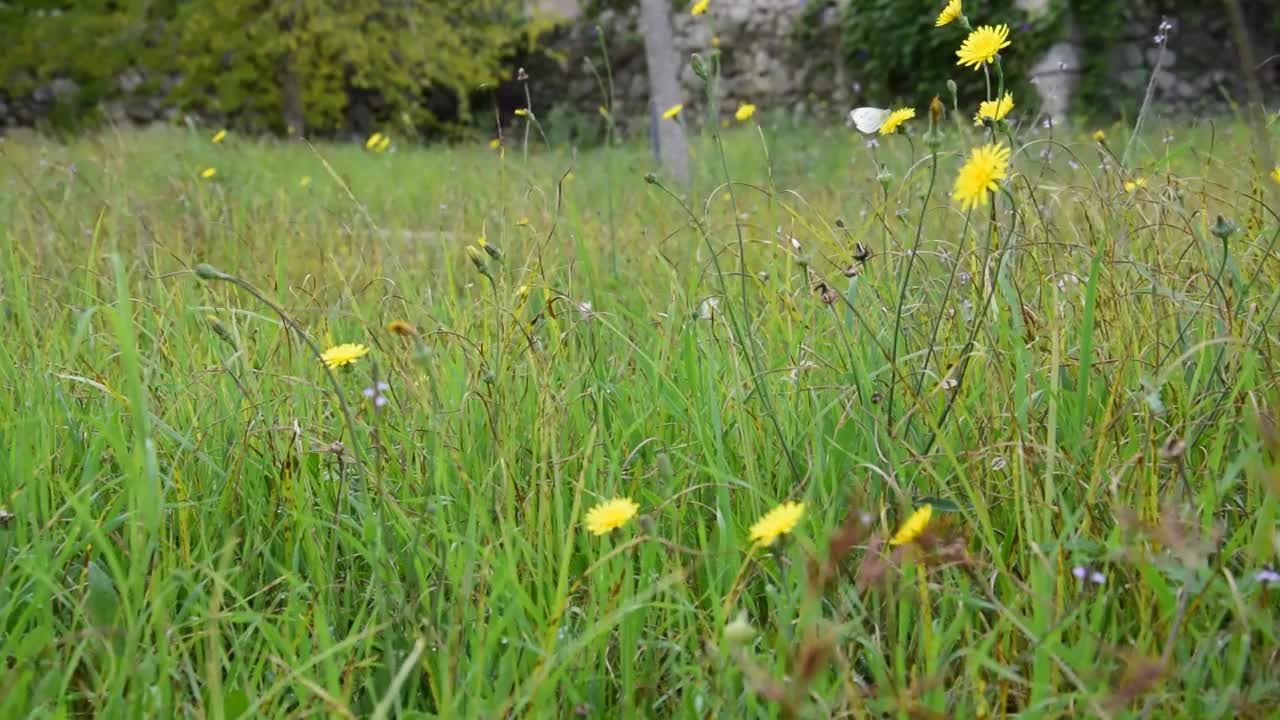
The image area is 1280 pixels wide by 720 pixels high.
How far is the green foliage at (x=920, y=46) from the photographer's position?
8523 millimetres

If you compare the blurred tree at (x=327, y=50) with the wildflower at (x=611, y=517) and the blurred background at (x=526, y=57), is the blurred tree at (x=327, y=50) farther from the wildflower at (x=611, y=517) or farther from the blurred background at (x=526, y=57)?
the wildflower at (x=611, y=517)

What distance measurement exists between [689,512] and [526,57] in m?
11.9

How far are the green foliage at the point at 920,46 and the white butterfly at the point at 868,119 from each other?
23.8 feet

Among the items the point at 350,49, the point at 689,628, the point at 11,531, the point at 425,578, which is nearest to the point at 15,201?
the point at 11,531

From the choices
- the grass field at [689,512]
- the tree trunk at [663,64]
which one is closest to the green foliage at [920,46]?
the tree trunk at [663,64]

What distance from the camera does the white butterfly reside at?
1318mm

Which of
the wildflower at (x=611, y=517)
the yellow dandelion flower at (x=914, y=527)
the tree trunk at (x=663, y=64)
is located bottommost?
the wildflower at (x=611, y=517)

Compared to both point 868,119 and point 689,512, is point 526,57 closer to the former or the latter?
point 868,119

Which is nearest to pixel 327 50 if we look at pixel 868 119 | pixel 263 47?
pixel 263 47

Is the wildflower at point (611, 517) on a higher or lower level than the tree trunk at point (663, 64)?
lower

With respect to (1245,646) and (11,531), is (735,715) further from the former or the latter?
(11,531)

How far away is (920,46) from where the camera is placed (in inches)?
365

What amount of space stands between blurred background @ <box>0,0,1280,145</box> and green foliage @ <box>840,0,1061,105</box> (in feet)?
0.07

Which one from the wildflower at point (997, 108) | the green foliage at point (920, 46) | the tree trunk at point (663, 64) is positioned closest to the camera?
the wildflower at point (997, 108)
